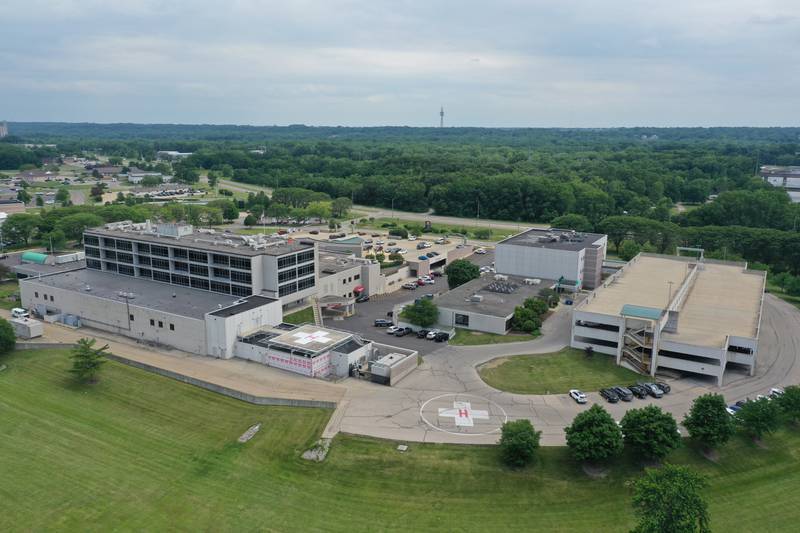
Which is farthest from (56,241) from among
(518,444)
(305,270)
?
(518,444)

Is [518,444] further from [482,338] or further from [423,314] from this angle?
[423,314]

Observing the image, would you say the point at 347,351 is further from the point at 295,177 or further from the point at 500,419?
the point at 295,177

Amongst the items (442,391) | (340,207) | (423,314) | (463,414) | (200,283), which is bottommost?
(463,414)

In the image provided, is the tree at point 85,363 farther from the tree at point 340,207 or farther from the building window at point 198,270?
the tree at point 340,207

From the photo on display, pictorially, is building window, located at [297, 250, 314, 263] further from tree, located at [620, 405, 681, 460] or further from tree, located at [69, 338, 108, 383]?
tree, located at [620, 405, 681, 460]

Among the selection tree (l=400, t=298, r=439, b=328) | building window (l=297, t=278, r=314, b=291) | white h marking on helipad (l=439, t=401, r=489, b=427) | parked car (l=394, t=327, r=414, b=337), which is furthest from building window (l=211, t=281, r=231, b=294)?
white h marking on helipad (l=439, t=401, r=489, b=427)
